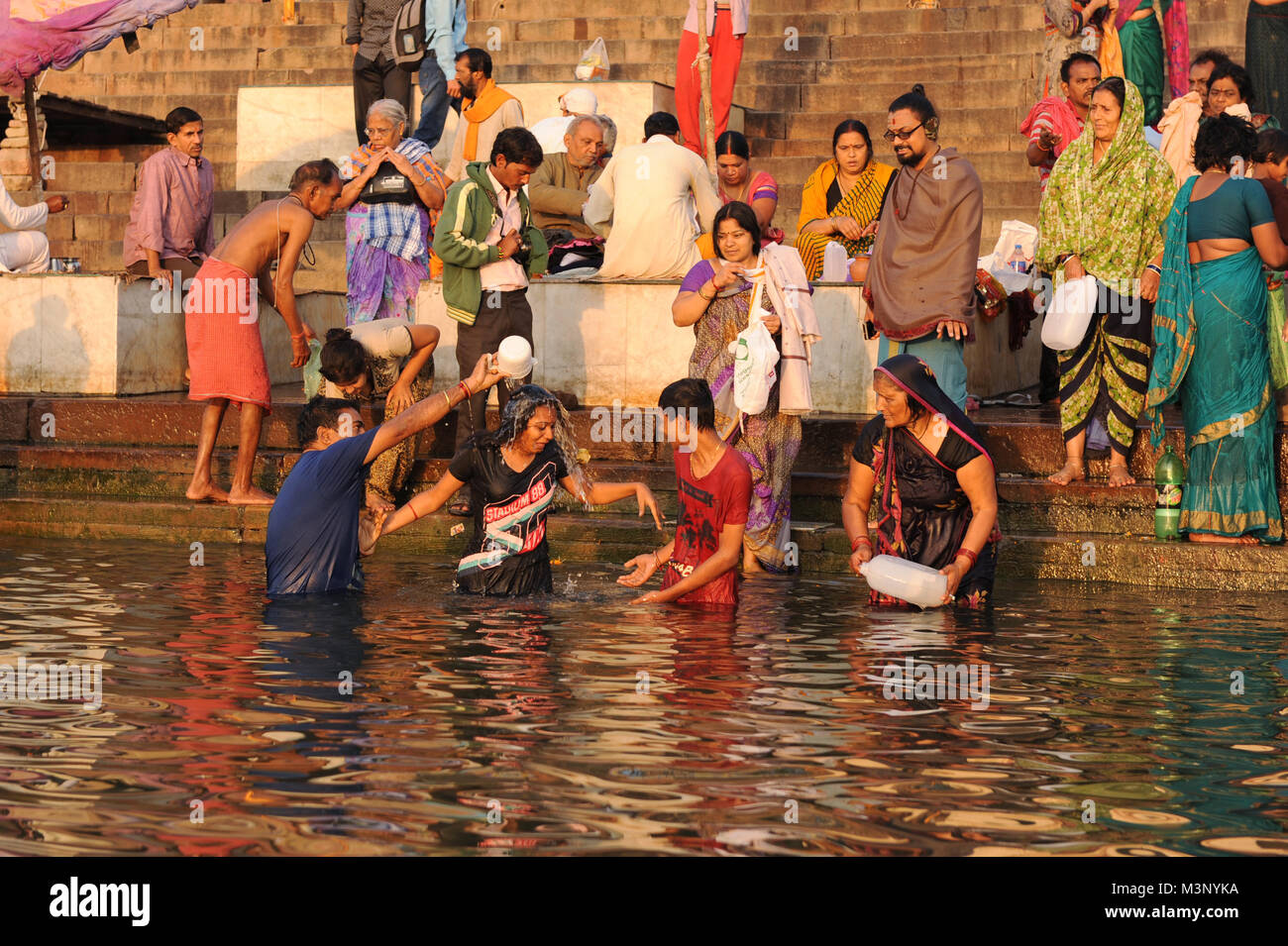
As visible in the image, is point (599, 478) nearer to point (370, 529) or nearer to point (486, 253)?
point (486, 253)

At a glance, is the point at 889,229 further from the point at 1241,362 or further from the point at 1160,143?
the point at 1160,143

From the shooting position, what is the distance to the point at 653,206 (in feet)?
35.8

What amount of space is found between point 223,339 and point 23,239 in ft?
10.3

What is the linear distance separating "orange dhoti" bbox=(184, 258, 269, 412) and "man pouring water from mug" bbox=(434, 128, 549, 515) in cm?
111

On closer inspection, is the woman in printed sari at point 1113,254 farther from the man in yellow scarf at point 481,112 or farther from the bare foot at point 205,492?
the bare foot at point 205,492

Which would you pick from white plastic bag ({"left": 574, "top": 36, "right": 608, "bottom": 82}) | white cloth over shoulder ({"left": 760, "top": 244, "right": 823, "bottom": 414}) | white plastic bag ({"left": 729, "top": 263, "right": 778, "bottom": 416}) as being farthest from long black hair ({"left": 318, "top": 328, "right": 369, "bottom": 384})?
white plastic bag ({"left": 574, "top": 36, "right": 608, "bottom": 82})

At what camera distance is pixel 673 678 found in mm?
6508

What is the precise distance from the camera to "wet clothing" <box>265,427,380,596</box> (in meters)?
7.91

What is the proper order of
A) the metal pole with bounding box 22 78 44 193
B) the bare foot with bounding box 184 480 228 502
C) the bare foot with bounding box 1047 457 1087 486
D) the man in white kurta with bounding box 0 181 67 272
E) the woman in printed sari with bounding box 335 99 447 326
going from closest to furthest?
the bare foot with bounding box 1047 457 1087 486 < the bare foot with bounding box 184 480 228 502 < the woman in printed sari with bounding box 335 99 447 326 < the man in white kurta with bounding box 0 181 67 272 < the metal pole with bounding box 22 78 44 193

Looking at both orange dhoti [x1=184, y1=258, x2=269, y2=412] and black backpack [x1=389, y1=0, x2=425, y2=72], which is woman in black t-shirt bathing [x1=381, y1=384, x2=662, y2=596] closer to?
orange dhoti [x1=184, y1=258, x2=269, y2=412]
